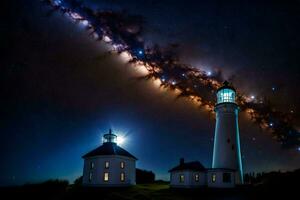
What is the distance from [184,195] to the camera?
31375 millimetres

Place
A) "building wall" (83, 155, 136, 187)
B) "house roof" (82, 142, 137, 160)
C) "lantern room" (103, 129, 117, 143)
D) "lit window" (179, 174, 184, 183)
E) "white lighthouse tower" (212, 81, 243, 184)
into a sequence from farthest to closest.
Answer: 1. "lantern room" (103, 129, 117, 143)
2. "house roof" (82, 142, 137, 160)
3. "building wall" (83, 155, 136, 187)
4. "lit window" (179, 174, 184, 183)
5. "white lighthouse tower" (212, 81, 243, 184)

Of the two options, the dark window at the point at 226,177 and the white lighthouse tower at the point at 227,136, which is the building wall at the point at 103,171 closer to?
the white lighthouse tower at the point at 227,136

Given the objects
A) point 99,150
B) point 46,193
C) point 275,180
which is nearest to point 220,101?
point 275,180

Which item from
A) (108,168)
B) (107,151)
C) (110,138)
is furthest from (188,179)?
(110,138)

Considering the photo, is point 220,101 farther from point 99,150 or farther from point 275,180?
point 99,150

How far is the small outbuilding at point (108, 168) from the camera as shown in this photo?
39.8 meters

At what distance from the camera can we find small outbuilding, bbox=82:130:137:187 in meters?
39.8

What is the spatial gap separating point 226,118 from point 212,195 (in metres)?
12.6

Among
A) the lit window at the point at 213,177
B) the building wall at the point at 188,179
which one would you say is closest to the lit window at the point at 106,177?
the building wall at the point at 188,179

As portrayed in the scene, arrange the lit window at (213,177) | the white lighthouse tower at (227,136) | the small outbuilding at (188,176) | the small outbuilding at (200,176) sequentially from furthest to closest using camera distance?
1. the small outbuilding at (188,176)
2. the white lighthouse tower at (227,136)
3. the lit window at (213,177)
4. the small outbuilding at (200,176)

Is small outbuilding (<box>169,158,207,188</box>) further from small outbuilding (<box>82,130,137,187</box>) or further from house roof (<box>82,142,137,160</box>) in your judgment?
house roof (<box>82,142,137,160</box>)

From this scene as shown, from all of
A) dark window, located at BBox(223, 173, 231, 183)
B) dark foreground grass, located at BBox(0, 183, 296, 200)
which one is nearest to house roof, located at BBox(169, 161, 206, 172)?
dark foreground grass, located at BBox(0, 183, 296, 200)

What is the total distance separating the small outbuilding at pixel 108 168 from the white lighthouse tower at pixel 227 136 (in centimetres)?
1381

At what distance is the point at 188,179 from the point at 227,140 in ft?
26.5
